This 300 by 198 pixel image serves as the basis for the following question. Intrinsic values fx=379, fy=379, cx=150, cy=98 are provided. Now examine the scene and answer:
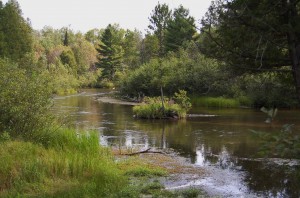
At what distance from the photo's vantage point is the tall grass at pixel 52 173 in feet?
24.6

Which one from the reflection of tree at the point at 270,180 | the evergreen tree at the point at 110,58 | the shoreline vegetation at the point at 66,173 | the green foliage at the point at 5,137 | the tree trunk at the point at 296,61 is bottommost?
the reflection of tree at the point at 270,180

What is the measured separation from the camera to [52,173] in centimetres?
826

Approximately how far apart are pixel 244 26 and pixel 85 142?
6.32 m

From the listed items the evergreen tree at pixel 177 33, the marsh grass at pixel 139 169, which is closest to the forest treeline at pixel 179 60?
the evergreen tree at pixel 177 33

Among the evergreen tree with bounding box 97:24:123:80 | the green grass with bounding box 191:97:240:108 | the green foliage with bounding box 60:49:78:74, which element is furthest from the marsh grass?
the green foliage with bounding box 60:49:78:74

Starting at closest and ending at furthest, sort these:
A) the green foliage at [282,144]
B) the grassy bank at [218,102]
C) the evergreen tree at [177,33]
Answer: the green foliage at [282,144] → the grassy bank at [218,102] → the evergreen tree at [177,33]

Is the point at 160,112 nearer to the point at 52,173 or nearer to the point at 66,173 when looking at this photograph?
the point at 66,173

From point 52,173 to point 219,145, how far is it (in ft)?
30.4

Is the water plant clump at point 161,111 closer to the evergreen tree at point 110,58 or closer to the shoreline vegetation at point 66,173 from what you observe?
the shoreline vegetation at point 66,173

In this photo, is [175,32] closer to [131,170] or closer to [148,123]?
[148,123]

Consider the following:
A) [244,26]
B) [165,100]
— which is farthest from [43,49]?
[244,26]

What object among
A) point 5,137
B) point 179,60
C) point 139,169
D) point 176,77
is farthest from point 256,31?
point 179,60

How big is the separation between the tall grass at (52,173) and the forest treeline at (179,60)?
334 centimetres

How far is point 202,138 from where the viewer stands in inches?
703
